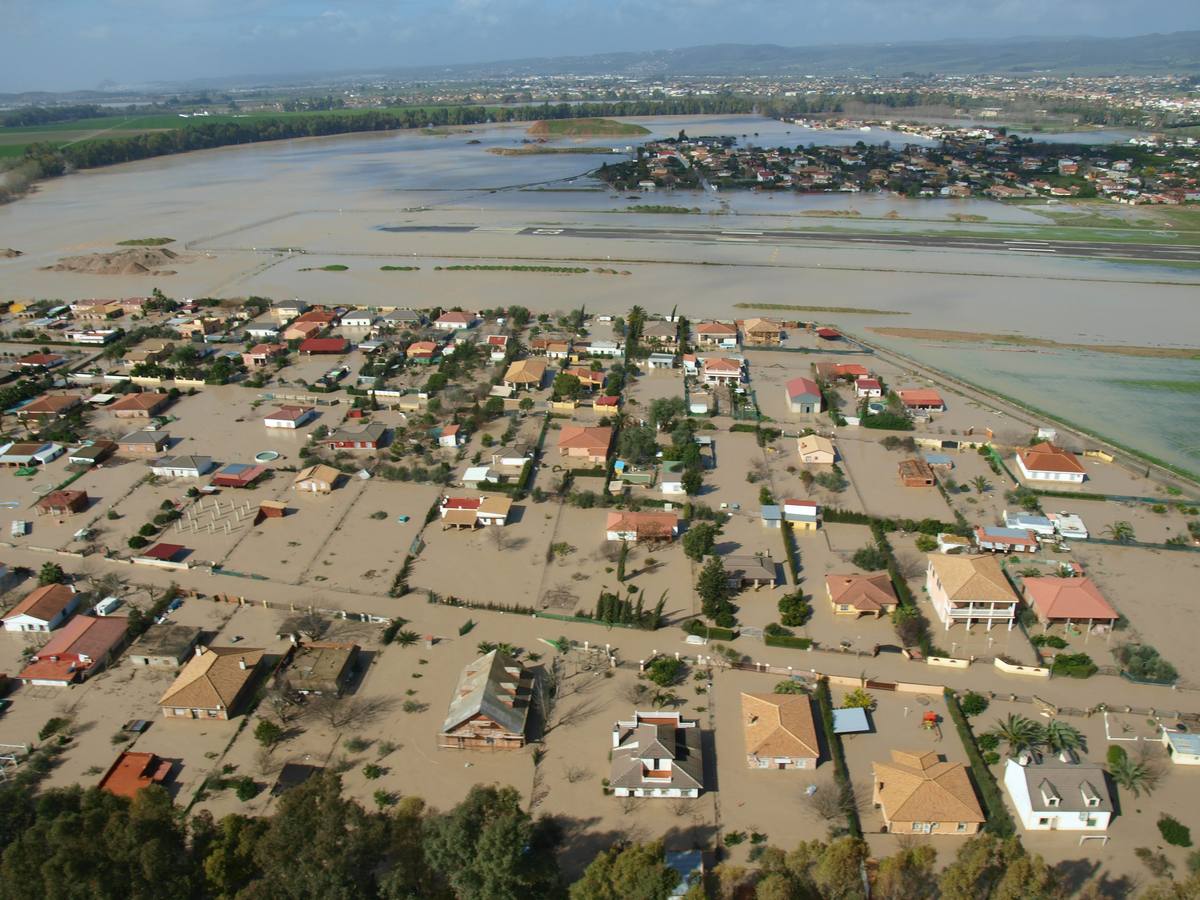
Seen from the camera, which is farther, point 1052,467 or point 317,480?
point 1052,467

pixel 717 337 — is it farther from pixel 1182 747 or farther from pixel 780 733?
pixel 1182 747

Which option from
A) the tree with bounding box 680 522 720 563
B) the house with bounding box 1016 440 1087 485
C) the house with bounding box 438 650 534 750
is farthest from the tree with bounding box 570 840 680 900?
the house with bounding box 1016 440 1087 485

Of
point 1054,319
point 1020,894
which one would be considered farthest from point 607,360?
point 1020,894

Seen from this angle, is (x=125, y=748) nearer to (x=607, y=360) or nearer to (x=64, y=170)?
(x=607, y=360)

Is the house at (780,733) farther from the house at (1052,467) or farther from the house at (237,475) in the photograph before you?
the house at (237,475)

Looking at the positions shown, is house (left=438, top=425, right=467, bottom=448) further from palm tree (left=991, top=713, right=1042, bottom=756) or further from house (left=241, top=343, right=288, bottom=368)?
palm tree (left=991, top=713, right=1042, bottom=756)

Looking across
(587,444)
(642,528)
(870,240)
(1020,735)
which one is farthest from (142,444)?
(870,240)
